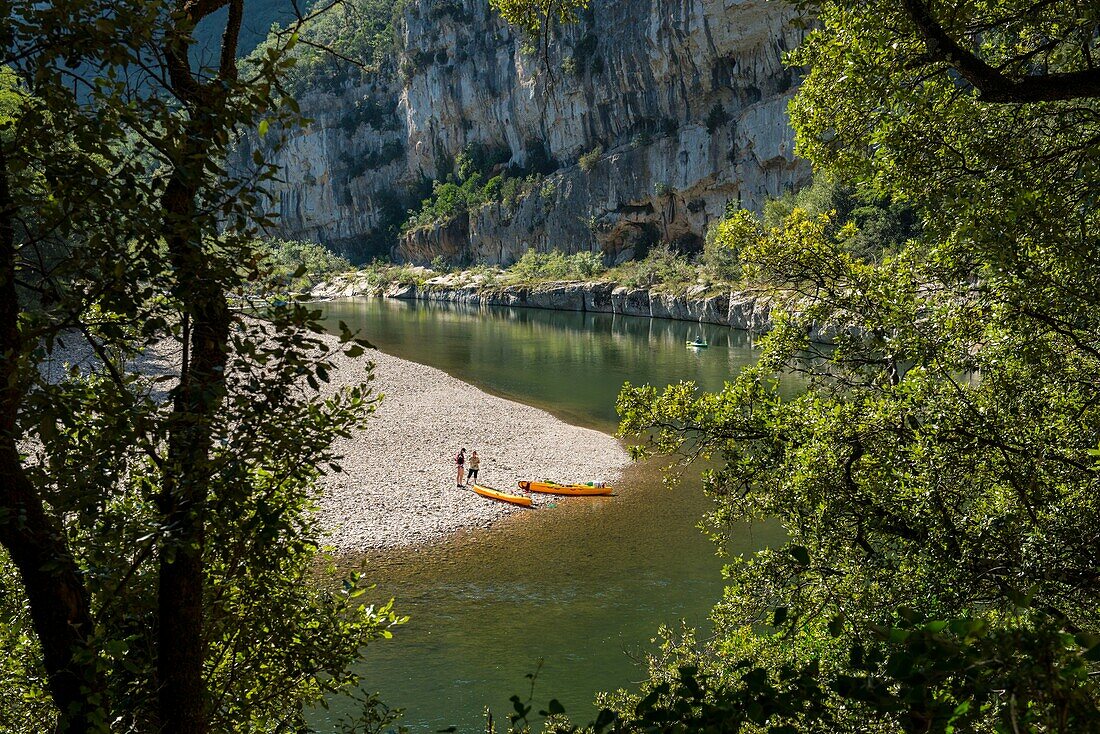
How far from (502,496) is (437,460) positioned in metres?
3.60

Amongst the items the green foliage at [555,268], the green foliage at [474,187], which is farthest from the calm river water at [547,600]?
the green foliage at [474,187]

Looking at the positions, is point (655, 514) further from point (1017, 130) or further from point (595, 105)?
point (595, 105)

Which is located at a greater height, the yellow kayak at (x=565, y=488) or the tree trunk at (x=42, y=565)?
the tree trunk at (x=42, y=565)

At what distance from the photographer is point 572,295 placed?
70.8 meters

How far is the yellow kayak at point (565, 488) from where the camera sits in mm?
19453

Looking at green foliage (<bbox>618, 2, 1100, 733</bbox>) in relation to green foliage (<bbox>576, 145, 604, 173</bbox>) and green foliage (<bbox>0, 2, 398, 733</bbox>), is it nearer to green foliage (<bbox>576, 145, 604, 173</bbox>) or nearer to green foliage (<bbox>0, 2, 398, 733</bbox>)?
green foliage (<bbox>0, 2, 398, 733</bbox>)

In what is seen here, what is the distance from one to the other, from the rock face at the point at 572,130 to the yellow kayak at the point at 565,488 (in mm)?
35270

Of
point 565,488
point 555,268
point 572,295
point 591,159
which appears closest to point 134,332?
point 565,488

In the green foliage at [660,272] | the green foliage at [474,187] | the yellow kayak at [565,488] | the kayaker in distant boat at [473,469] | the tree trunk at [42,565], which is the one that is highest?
the green foliage at [474,187]

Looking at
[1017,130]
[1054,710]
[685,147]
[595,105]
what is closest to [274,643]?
[1054,710]

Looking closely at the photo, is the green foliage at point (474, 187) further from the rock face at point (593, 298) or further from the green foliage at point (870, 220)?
the green foliage at point (870, 220)

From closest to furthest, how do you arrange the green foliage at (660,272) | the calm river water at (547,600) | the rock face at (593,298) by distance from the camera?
1. the calm river water at (547,600)
2. the rock face at (593,298)
3. the green foliage at (660,272)

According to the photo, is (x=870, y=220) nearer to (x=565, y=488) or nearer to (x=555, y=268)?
(x=565, y=488)

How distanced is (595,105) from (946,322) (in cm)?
8072
